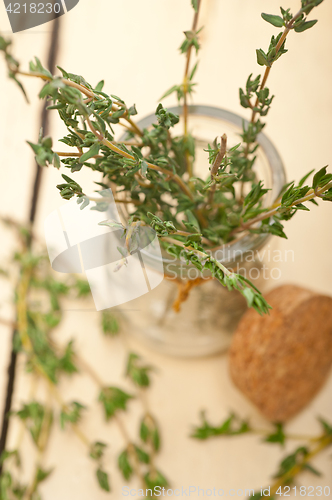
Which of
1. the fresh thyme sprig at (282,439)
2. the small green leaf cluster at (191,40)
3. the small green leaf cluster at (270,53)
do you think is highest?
the small green leaf cluster at (191,40)

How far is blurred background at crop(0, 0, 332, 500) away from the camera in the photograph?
530 mm

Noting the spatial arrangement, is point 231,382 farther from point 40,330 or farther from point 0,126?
point 0,126

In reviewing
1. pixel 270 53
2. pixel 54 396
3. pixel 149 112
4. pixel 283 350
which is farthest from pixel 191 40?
pixel 54 396

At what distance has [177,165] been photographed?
1.25 ft

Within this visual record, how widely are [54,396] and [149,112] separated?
40cm

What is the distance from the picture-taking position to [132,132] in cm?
35

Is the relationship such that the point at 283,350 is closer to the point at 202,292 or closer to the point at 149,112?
the point at 202,292

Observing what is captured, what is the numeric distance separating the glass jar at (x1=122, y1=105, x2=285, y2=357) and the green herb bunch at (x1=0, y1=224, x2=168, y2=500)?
0.16 ft

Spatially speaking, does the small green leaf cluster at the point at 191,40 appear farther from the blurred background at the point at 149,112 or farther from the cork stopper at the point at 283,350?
the cork stopper at the point at 283,350

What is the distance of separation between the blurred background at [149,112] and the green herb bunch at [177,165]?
0.19 m

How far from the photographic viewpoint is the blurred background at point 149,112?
530 mm

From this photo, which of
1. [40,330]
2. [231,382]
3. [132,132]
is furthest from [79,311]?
[132,132]

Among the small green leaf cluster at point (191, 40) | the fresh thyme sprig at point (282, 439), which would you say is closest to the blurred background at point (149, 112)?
the fresh thyme sprig at point (282, 439)

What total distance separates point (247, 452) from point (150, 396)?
149mm
